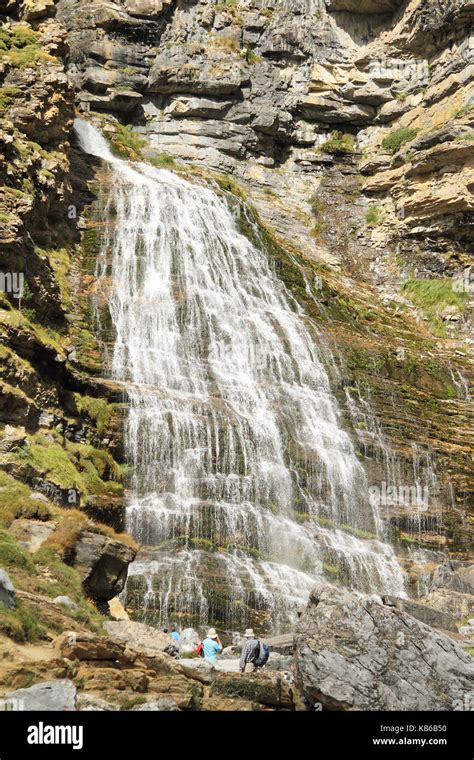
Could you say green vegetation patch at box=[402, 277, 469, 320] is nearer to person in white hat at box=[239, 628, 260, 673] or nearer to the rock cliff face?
the rock cliff face

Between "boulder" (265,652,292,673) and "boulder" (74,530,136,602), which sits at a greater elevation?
"boulder" (74,530,136,602)

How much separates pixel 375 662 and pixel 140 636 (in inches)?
165

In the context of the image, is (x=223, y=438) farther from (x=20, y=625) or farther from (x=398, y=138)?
(x=398, y=138)

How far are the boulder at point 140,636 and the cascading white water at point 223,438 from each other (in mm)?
4697

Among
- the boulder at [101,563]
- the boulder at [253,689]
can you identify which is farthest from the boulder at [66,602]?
the boulder at [253,689]

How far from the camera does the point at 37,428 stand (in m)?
20.8

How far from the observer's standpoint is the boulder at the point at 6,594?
11039mm

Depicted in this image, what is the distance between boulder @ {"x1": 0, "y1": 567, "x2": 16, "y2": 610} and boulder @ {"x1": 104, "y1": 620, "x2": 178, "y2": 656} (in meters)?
2.53

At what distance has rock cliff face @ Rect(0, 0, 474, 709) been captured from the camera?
64.5ft

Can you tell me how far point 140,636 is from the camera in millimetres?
Answer: 13992

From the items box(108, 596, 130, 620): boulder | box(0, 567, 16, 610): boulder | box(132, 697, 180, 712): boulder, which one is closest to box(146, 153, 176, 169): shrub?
box(108, 596, 130, 620): boulder

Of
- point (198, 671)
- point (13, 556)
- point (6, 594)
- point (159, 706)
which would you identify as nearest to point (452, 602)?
point (198, 671)

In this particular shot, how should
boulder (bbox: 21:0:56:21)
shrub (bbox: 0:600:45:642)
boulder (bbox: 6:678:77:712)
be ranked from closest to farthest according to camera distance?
boulder (bbox: 6:678:77:712) → shrub (bbox: 0:600:45:642) → boulder (bbox: 21:0:56:21)
